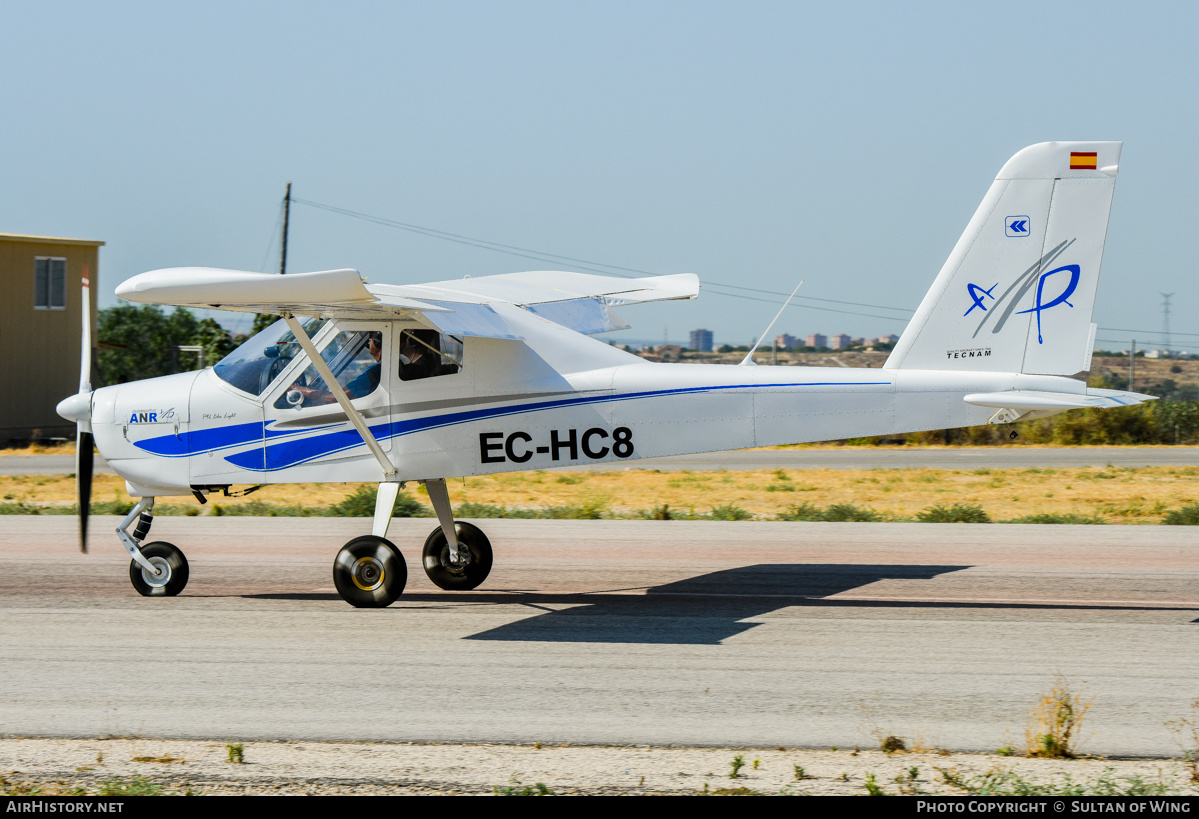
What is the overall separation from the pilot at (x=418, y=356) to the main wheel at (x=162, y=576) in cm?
281

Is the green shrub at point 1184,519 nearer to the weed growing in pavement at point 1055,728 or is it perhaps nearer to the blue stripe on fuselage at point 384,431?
the blue stripe on fuselage at point 384,431

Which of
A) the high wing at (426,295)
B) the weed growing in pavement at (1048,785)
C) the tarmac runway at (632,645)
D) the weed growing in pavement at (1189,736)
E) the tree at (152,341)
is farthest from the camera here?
the tree at (152,341)

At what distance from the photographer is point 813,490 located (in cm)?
2417

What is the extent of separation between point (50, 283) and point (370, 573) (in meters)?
36.5

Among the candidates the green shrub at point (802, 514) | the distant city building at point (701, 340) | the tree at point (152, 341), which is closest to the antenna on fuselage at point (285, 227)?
the tree at point (152, 341)

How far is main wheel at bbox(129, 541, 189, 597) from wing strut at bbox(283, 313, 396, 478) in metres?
2.28

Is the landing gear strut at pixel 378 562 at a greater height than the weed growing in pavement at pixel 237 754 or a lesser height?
greater

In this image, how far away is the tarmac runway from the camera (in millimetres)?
6477

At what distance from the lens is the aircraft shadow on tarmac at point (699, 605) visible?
8.92 m

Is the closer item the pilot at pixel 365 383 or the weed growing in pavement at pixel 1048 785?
the weed growing in pavement at pixel 1048 785

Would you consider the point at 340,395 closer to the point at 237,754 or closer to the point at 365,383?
the point at 365,383
